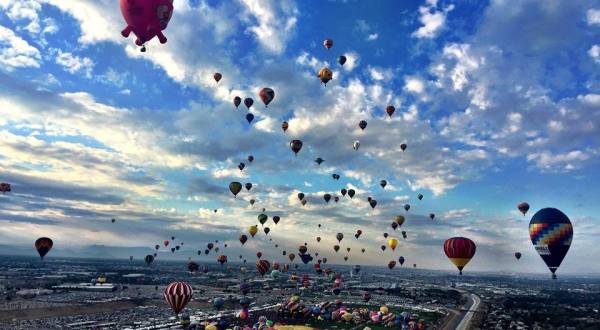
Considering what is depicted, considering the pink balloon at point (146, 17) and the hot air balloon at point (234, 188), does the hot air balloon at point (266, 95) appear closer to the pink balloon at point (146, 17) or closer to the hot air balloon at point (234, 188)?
the hot air balloon at point (234, 188)

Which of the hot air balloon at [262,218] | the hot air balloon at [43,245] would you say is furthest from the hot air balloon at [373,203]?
the hot air balloon at [43,245]

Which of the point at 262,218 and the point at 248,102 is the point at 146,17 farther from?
the point at 262,218

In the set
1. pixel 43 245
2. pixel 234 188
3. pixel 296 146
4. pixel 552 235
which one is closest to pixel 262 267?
pixel 234 188

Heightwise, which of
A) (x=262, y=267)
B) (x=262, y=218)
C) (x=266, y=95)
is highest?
(x=266, y=95)

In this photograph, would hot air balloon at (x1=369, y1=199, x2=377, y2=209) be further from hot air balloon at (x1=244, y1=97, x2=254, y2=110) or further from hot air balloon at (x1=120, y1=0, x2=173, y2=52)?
hot air balloon at (x1=120, y1=0, x2=173, y2=52)

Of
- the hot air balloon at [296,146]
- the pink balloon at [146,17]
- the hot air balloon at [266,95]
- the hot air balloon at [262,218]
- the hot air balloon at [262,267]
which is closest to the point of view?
the pink balloon at [146,17]
